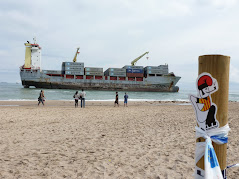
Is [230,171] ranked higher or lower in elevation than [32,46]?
lower

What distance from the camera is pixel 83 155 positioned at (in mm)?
3754

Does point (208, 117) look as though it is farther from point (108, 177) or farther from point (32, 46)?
point (32, 46)

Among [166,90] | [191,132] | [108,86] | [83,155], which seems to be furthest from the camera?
[166,90]

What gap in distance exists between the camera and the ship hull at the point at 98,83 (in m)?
50.2

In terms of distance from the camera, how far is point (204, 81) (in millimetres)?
1380

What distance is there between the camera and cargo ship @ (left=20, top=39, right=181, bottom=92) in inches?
1989

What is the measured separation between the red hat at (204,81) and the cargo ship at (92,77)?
53.2 metres

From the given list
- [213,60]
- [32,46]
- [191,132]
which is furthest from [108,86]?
[213,60]

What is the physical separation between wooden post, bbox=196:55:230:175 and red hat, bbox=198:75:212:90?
4cm

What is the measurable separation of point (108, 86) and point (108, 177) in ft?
171

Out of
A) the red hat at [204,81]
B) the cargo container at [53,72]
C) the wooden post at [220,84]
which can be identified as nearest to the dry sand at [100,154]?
the wooden post at [220,84]

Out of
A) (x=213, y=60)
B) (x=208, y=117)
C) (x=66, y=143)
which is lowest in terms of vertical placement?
(x=66, y=143)

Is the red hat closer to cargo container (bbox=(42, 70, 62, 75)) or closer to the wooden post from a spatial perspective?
the wooden post

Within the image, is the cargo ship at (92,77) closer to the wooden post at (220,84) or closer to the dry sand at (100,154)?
the dry sand at (100,154)
